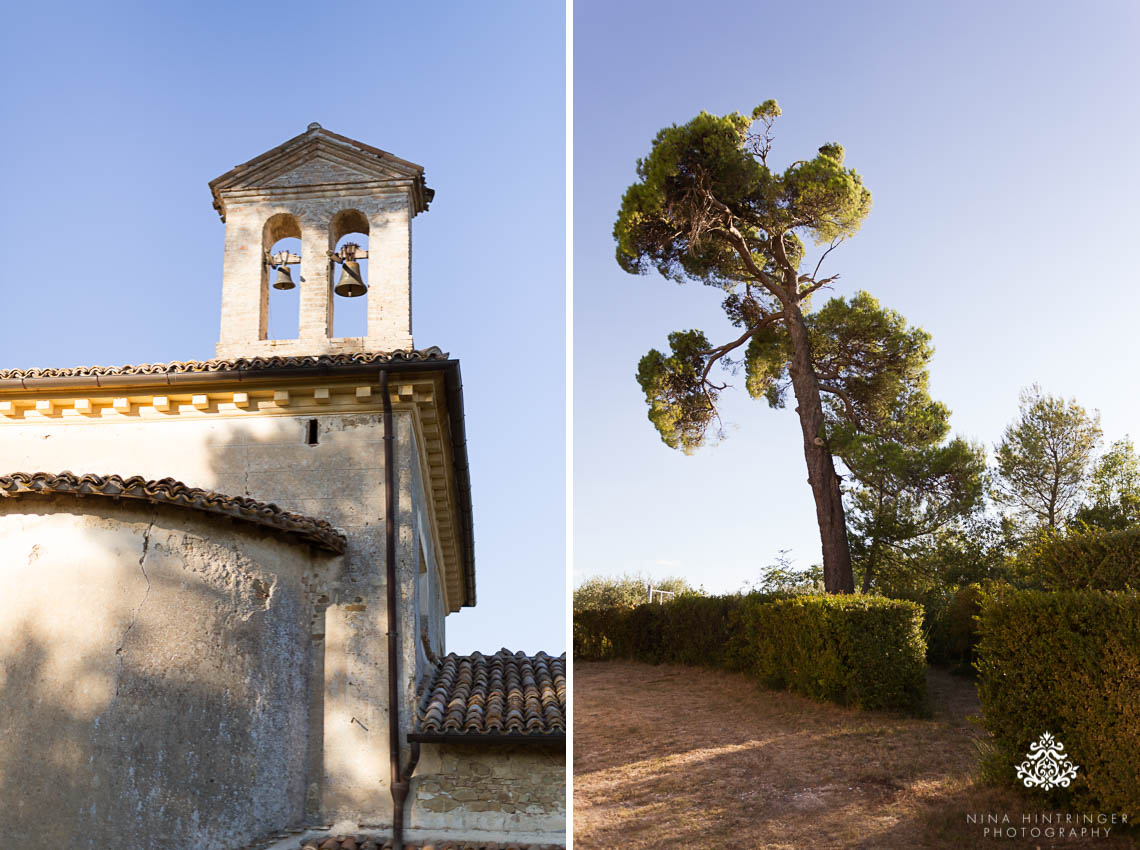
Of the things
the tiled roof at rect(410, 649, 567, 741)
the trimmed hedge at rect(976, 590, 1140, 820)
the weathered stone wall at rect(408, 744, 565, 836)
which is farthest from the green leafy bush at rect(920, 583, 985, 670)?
the weathered stone wall at rect(408, 744, 565, 836)

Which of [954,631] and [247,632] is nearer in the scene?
[247,632]

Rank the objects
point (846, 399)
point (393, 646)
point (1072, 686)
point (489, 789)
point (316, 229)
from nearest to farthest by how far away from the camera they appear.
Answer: point (1072, 686), point (489, 789), point (393, 646), point (316, 229), point (846, 399)

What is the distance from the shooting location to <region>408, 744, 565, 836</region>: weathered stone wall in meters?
5.03

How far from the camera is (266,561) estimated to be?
202 inches

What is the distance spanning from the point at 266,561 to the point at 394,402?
1338 mm

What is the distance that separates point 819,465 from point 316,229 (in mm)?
5480

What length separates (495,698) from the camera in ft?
18.1

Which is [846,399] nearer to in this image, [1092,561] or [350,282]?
[1092,561]

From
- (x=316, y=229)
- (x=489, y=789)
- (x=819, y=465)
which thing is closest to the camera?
(x=489, y=789)

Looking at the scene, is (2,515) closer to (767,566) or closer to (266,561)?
(266,561)

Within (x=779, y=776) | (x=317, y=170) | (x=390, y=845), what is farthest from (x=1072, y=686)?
(x=317, y=170)

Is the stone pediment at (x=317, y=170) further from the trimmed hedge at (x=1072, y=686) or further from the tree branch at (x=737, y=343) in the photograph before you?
the trimmed hedge at (x=1072, y=686)

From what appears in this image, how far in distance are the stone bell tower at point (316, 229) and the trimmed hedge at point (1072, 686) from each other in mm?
4685

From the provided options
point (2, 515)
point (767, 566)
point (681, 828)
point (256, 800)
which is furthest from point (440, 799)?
point (767, 566)
